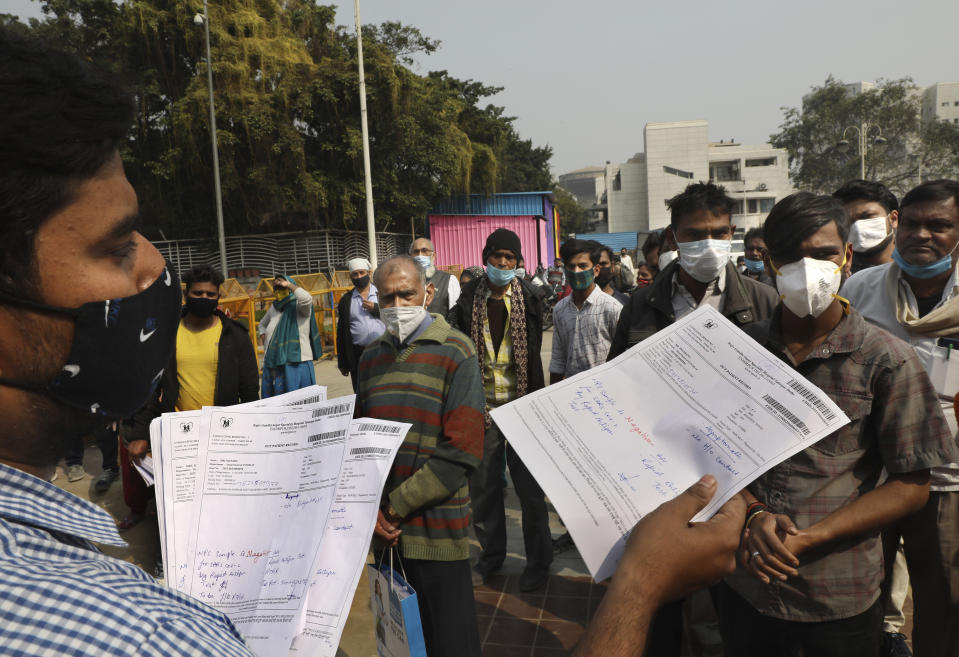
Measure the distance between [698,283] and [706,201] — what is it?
0.40 meters

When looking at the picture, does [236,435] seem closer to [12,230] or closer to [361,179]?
[12,230]

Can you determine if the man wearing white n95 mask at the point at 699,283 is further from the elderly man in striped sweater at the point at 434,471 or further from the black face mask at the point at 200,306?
the black face mask at the point at 200,306

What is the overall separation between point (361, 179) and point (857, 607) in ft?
70.8

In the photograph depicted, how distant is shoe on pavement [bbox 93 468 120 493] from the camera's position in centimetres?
578

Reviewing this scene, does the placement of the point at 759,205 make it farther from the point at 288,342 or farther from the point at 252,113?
the point at 288,342

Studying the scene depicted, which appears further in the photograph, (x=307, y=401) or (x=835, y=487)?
(x=835, y=487)

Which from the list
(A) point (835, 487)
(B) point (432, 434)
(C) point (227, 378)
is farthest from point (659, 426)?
(C) point (227, 378)

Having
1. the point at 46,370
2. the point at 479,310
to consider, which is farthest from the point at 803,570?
the point at 479,310

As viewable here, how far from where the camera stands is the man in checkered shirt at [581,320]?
443cm

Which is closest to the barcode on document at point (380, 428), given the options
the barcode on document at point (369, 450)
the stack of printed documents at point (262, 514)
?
the barcode on document at point (369, 450)

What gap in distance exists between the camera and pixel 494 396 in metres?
4.30

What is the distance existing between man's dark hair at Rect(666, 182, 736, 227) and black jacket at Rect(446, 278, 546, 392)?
1.48m

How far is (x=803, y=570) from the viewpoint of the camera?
1871 mm

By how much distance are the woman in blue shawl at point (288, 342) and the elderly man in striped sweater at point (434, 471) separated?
2.76 m
